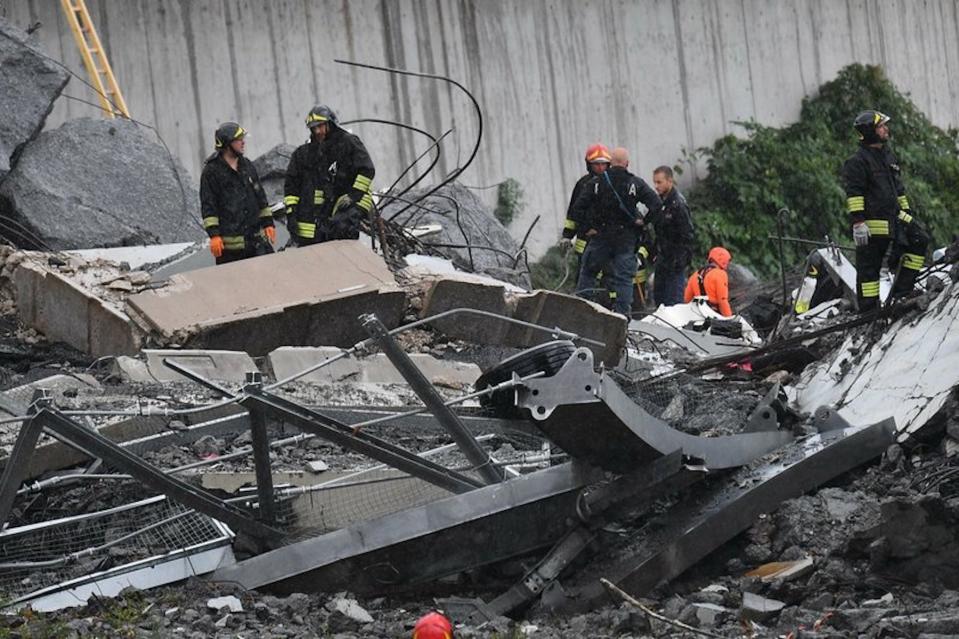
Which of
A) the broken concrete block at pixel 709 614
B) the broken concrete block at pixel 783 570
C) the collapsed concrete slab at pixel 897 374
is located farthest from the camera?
the collapsed concrete slab at pixel 897 374

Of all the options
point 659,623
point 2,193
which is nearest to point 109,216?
point 2,193

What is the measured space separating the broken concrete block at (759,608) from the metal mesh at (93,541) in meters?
2.06

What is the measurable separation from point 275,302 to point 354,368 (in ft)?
3.49

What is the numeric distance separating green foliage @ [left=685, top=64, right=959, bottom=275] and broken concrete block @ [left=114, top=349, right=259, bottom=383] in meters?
12.9

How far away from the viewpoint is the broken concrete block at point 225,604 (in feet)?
19.8

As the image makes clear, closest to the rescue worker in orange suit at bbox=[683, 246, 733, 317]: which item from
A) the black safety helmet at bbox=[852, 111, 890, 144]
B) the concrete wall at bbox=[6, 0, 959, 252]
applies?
the black safety helmet at bbox=[852, 111, 890, 144]

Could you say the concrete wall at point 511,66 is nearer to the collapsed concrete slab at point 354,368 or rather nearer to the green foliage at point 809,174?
the green foliage at point 809,174

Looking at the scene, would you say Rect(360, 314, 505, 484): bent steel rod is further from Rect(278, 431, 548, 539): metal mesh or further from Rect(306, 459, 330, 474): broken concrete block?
Rect(306, 459, 330, 474): broken concrete block

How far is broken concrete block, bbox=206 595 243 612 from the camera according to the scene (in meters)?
6.04

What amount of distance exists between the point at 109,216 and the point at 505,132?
7.94 metres

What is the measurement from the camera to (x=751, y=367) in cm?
1034

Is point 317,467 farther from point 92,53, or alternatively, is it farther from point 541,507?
point 92,53

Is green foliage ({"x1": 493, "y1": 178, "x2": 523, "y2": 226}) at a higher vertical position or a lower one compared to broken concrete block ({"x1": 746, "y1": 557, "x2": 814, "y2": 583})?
higher

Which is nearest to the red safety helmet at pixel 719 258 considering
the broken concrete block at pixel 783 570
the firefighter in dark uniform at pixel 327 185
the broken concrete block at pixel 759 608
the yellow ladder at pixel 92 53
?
the firefighter in dark uniform at pixel 327 185
